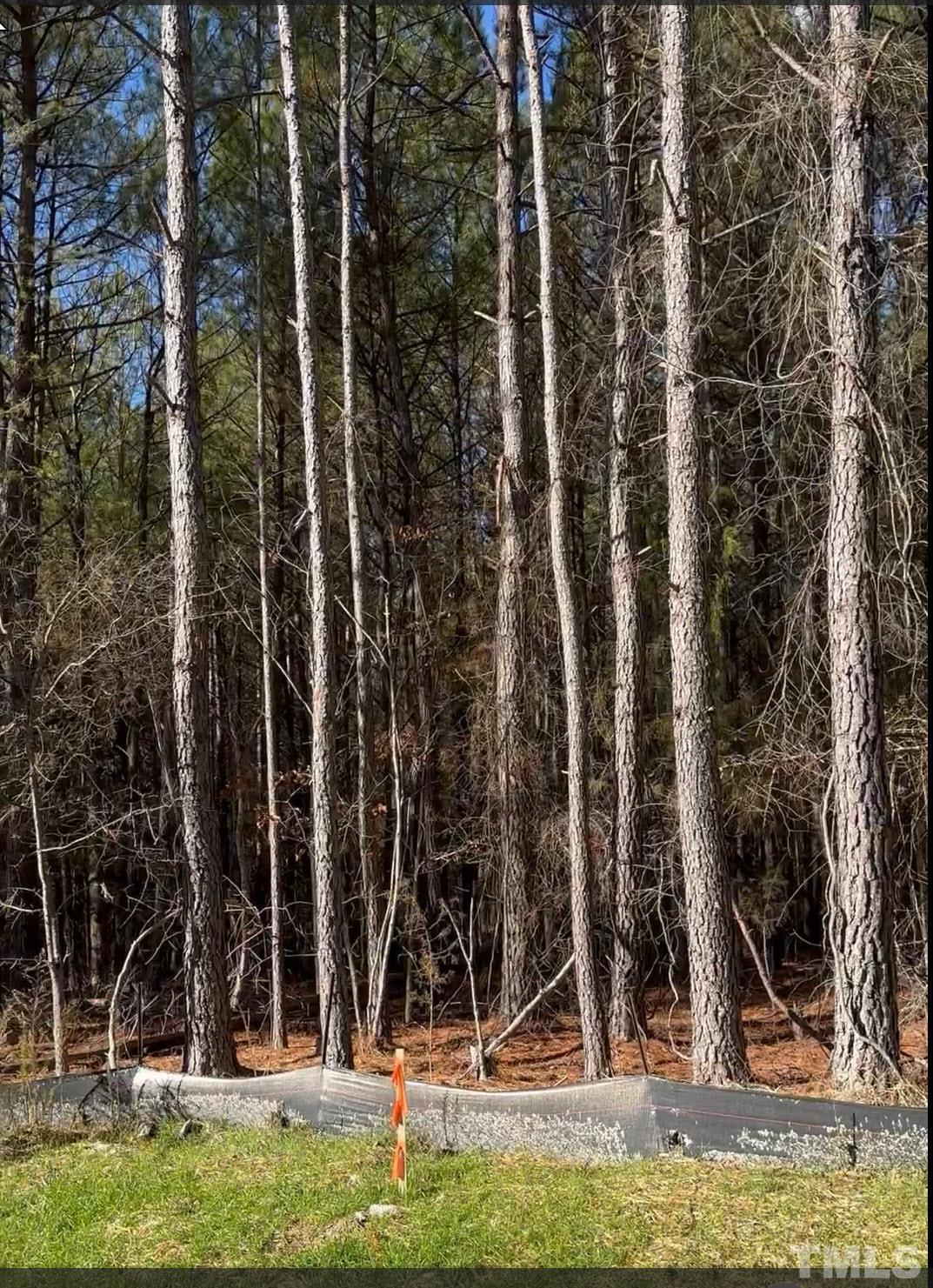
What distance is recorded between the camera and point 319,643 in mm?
8297

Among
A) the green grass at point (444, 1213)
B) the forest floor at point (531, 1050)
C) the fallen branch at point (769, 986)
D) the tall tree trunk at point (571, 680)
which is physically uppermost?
the tall tree trunk at point (571, 680)

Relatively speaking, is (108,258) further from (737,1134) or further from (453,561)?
(737,1134)

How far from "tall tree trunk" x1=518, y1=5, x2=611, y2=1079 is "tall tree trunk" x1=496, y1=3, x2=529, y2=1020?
2.48 meters

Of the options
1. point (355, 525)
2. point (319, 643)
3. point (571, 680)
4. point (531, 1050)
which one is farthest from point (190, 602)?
point (531, 1050)

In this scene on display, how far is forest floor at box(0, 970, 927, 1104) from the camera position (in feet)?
29.4

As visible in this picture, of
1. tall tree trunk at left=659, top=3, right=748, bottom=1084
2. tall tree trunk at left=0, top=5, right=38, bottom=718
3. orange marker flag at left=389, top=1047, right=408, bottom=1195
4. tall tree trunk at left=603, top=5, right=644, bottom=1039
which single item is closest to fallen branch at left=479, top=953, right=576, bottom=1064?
tall tree trunk at left=603, top=5, right=644, bottom=1039

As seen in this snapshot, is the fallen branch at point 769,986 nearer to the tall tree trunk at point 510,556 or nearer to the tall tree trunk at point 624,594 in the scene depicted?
the tall tree trunk at point 624,594

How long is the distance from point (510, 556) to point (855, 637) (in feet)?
14.6

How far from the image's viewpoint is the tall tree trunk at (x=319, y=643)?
8.03 metres

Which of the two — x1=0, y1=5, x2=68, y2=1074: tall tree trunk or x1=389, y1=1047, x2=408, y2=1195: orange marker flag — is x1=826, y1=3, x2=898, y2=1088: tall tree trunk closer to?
x1=389, y1=1047, x2=408, y2=1195: orange marker flag

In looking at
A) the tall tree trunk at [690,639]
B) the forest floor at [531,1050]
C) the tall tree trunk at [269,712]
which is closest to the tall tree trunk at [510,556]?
the forest floor at [531,1050]

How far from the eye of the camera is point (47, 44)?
38.3 ft

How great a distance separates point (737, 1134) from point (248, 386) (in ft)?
36.6

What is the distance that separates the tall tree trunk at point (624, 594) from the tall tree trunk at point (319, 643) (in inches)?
97.3
